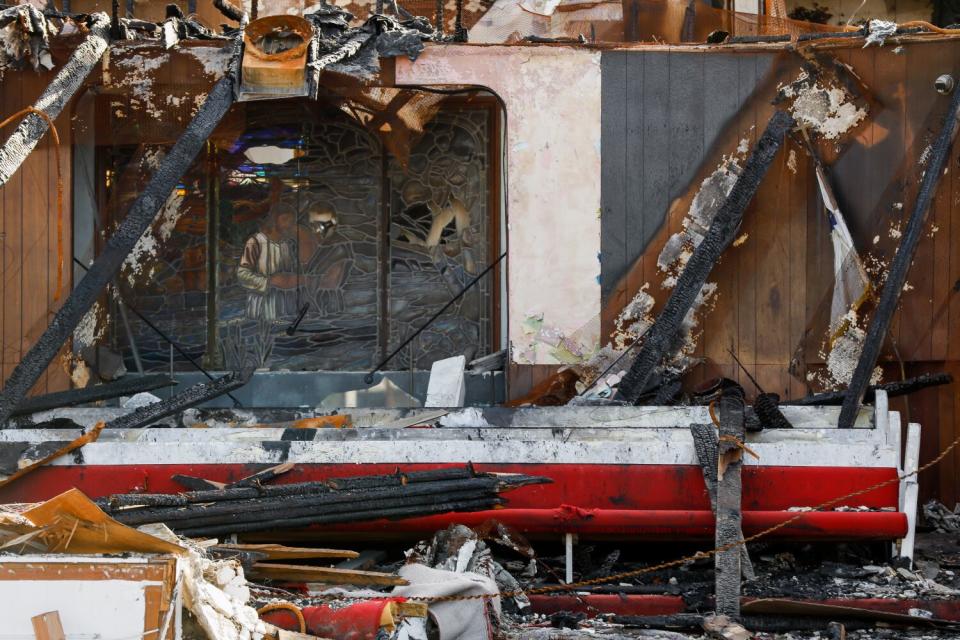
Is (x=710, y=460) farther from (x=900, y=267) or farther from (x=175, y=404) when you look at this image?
(x=175, y=404)

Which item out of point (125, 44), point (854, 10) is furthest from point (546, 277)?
point (854, 10)

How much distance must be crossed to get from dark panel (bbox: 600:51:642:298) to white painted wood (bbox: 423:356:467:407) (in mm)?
1377

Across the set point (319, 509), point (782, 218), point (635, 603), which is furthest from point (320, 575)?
point (782, 218)

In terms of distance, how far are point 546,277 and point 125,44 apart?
12.4 ft

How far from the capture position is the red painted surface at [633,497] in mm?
7938

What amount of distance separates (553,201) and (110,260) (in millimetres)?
3487

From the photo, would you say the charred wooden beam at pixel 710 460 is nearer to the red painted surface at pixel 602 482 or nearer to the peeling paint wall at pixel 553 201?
the red painted surface at pixel 602 482

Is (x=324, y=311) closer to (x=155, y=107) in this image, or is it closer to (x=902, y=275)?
(x=155, y=107)

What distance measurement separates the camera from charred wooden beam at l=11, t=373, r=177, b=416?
9.84m

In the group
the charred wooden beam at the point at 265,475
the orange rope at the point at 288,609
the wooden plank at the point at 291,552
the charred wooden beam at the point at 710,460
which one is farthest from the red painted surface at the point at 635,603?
the charred wooden beam at the point at 265,475

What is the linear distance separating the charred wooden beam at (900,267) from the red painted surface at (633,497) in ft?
4.77

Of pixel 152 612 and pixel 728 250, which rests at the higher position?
pixel 728 250

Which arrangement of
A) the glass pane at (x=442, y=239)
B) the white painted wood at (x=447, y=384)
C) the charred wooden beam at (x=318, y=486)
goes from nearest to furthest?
1. the charred wooden beam at (x=318, y=486)
2. the white painted wood at (x=447, y=384)
3. the glass pane at (x=442, y=239)

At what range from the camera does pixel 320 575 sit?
716cm
